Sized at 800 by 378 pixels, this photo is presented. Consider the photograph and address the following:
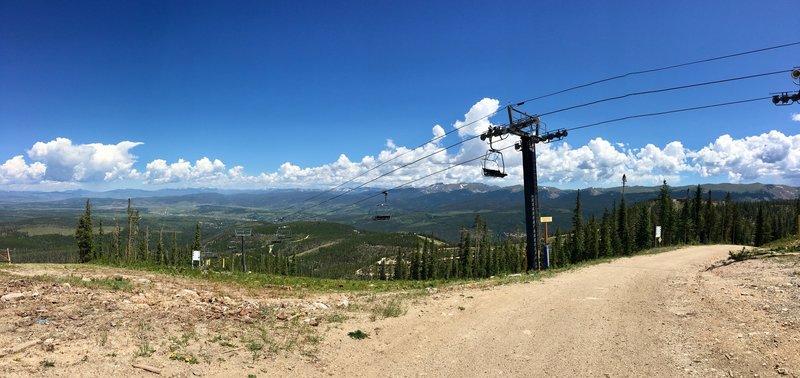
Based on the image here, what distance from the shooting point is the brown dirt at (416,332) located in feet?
28.5

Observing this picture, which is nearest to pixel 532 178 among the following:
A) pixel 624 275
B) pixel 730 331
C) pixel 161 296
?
pixel 624 275

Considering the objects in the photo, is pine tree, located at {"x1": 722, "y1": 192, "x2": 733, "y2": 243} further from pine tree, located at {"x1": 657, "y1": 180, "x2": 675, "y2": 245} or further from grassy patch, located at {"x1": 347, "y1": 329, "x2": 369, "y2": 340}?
grassy patch, located at {"x1": 347, "y1": 329, "x2": 369, "y2": 340}

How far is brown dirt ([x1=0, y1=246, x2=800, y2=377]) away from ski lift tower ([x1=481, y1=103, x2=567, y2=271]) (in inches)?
425

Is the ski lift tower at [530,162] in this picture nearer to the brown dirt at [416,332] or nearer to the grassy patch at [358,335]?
the brown dirt at [416,332]

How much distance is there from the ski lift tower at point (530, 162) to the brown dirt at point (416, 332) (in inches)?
425

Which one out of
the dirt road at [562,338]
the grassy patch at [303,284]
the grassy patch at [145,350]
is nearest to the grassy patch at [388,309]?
the dirt road at [562,338]

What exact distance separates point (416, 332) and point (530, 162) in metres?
19.7

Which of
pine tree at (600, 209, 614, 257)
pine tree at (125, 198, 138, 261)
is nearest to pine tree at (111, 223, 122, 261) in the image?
pine tree at (125, 198, 138, 261)

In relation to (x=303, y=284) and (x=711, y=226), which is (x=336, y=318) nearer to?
(x=303, y=284)

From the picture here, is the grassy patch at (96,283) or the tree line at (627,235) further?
the tree line at (627,235)

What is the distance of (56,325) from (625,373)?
1368 centimetres

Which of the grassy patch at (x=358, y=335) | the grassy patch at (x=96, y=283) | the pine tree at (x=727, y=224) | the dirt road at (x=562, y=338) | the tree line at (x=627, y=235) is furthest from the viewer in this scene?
the pine tree at (x=727, y=224)

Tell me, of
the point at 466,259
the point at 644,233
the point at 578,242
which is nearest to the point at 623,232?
the point at 644,233

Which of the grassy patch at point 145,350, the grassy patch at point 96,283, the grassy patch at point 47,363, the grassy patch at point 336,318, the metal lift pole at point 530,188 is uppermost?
the metal lift pole at point 530,188
